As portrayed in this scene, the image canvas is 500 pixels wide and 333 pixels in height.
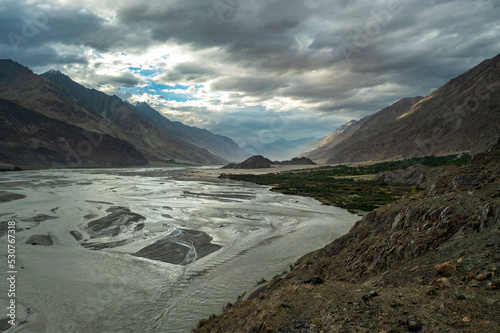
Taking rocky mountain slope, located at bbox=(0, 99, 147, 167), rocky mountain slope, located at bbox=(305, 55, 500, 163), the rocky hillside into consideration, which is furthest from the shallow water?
rocky mountain slope, located at bbox=(0, 99, 147, 167)

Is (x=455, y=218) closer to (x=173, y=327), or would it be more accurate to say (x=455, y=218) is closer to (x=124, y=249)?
(x=173, y=327)

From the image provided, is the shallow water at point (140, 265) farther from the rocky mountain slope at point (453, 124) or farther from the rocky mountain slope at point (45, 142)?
the rocky mountain slope at point (45, 142)

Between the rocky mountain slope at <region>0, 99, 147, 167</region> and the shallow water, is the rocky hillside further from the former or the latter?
the rocky mountain slope at <region>0, 99, 147, 167</region>

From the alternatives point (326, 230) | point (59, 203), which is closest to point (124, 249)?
point (326, 230)

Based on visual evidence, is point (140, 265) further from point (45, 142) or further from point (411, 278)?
point (45, 142)

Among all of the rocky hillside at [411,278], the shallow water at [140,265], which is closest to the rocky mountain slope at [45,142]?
the shallow water at [140,265]
